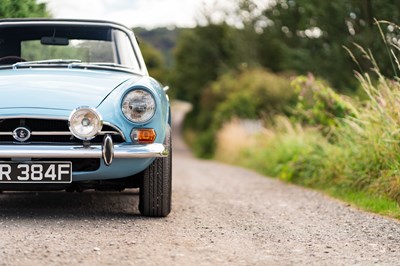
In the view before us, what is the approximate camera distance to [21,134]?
4.81 metres

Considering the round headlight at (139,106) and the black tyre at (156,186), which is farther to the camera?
the black tyre at (156,186)

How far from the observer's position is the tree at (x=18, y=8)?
26.3 feet

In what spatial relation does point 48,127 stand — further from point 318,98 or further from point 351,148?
point 318,98

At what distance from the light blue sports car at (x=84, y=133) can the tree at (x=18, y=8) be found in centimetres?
A: 273

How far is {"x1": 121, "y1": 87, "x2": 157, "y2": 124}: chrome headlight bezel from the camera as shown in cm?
494

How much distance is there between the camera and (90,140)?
4.85 m

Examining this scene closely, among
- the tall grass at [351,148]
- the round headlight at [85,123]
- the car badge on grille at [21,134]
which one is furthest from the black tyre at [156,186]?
the tall grass at [351,148]

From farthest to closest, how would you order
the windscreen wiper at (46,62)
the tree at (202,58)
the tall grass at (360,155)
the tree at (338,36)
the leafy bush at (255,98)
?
the tree at (202,58) → the leafy bush at (255,98) → the tree at (338,36) → the tall grass at (360,155) → the windscreen wiper at (46,62)

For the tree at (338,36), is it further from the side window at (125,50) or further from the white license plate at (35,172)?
the white license plate at (35,172)

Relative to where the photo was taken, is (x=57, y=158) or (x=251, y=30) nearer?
(x=57, y=158)

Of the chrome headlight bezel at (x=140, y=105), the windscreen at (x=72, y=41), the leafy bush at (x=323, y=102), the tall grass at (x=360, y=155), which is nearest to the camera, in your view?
the chrome headlight bezel at (x=140, y=105)

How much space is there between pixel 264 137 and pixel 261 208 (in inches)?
368

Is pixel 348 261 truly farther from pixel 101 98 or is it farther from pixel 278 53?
pixel 278 53

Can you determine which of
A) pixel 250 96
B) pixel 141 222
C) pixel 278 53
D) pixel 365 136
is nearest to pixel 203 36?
pixel 278 53
